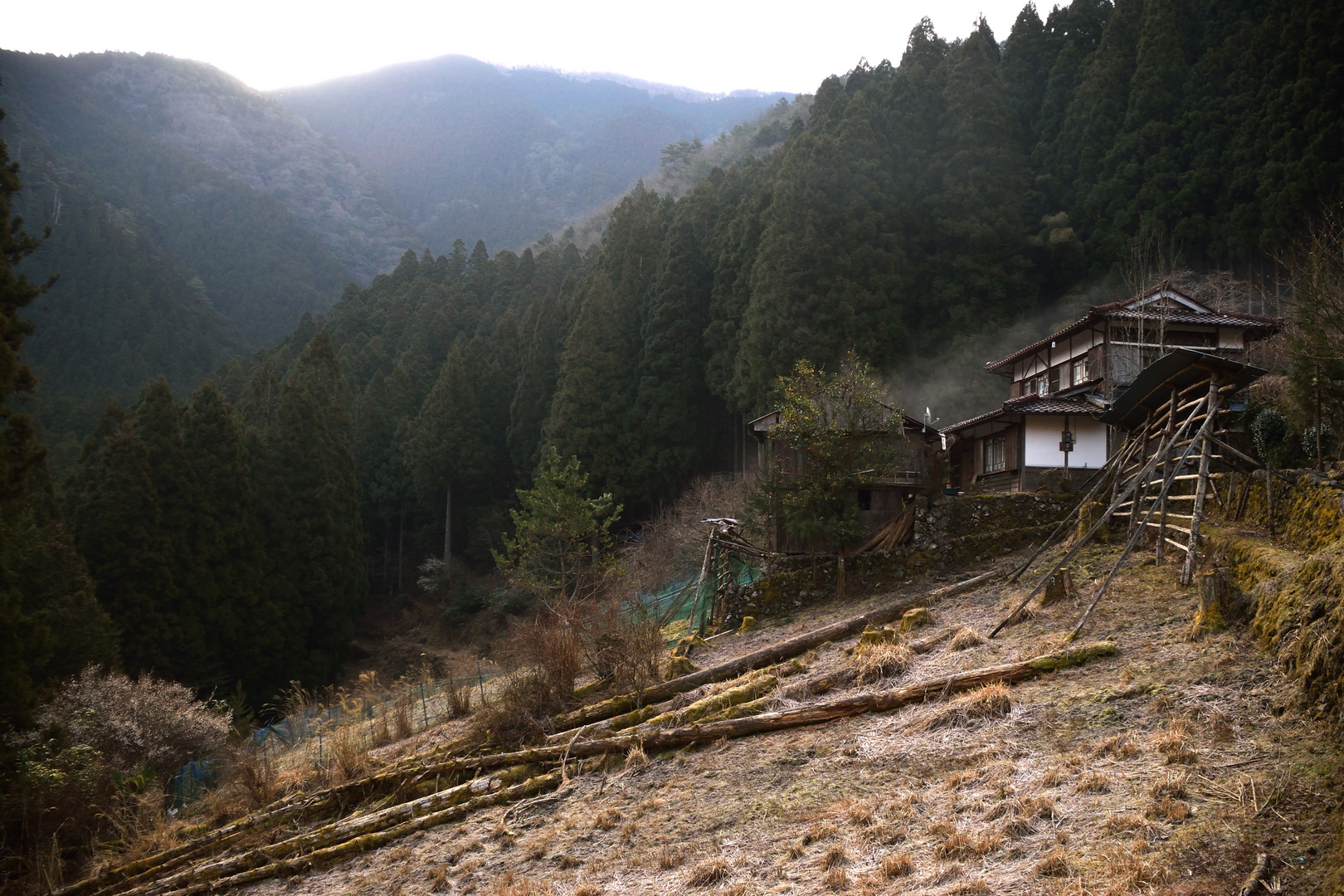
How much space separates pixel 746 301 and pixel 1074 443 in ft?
52.0

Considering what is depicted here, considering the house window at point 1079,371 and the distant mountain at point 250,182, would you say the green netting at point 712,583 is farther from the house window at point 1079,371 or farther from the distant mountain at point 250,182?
the distant mountain at point 250,182

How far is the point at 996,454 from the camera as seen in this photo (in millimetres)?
23547

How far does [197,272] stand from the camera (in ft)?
261

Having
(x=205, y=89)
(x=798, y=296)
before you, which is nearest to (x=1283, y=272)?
(x=798, y=296)

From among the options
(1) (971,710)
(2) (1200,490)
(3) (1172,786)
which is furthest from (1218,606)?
(3) (1172,786)

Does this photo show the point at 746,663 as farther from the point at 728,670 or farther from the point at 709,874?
the point at 709,874

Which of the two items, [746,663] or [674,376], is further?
[674,376]

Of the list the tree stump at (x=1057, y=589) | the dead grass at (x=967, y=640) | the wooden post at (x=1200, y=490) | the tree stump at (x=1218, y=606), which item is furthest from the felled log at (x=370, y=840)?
the wooden post at (x=1200, y=490)

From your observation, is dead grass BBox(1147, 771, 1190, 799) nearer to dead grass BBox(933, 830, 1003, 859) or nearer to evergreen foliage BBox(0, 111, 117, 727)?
dead grass BBox(933, 830, 1003, 859)

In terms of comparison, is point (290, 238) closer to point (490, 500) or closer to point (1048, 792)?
point (490, 500)

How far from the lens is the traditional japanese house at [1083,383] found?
21000 millimetres

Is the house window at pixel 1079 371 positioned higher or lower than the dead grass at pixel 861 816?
higher

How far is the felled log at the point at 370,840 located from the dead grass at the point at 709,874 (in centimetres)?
374

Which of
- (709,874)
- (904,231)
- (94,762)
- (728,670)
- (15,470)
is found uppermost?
(904,231)
